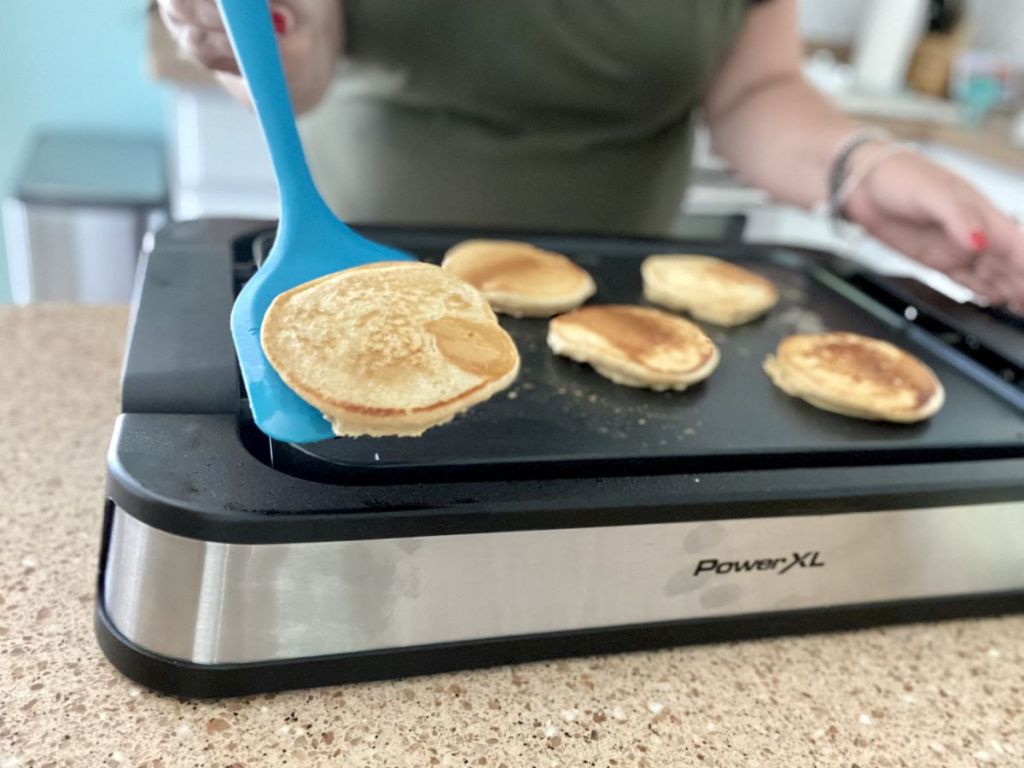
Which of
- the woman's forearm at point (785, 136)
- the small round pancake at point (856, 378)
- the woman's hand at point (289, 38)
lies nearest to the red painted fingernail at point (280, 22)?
the woman's hand at point (289, 38)

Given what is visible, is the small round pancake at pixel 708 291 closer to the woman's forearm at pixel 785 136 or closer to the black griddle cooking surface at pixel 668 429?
the black griddle cooking surface at pixel 668 429

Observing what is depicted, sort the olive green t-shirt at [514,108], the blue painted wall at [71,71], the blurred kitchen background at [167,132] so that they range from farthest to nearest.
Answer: the blue painted wall at [71,71] < the blurred kitchen background at [167,132] < the olive green t-shirt at [514,108]

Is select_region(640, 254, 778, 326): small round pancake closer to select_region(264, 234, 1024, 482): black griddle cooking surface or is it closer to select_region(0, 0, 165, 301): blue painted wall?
select_region(264, 234, 1024, 482): black griddle cooking surface

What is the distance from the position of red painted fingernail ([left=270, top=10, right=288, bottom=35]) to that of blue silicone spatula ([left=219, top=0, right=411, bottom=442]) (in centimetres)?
13

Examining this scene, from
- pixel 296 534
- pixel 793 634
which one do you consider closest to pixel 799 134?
pixel 793 634

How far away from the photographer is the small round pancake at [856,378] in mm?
612

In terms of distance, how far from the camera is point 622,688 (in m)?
0.49

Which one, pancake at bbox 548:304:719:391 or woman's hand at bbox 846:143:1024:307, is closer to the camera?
pancake at bbox 548:304:719:391

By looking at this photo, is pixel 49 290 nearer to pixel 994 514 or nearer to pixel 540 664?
pixel 540 664

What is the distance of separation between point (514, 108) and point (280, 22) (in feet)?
1.14

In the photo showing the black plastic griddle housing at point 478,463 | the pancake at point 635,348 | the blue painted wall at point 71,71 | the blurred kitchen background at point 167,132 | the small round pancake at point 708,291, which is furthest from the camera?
the blue painted wall at point 71,71

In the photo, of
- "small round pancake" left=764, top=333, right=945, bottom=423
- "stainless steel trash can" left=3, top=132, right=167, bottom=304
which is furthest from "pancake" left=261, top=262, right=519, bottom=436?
"stainless steel trash can" left=3, top=132, right=167, bottom=304

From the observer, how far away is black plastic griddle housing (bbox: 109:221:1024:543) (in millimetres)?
414

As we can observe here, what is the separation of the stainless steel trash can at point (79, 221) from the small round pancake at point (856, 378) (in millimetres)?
1489
